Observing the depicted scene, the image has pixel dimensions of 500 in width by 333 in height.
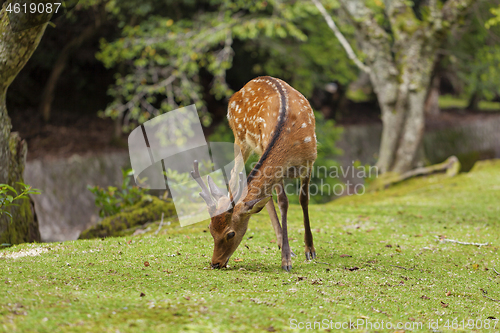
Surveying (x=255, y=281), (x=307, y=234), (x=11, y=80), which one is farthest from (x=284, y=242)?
(x=11, y=80)

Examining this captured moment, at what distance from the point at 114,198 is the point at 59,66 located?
681 cm

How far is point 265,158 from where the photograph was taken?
13.9ft

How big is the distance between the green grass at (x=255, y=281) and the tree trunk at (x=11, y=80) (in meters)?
0.67

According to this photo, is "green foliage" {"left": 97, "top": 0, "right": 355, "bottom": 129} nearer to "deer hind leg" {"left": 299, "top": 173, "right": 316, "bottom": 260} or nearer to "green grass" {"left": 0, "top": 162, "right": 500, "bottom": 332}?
"green grass" {"left": 0, "top": 162, "right": 500, "bottom": 332}

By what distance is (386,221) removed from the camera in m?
6.92

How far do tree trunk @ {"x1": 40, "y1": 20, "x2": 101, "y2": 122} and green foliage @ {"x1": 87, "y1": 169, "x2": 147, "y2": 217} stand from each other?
646cm

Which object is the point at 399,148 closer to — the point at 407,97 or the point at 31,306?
the point at 407,97

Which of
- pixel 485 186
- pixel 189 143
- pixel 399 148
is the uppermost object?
pixel 189 143

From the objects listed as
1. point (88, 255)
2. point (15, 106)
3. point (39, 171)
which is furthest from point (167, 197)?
point (15, 106)

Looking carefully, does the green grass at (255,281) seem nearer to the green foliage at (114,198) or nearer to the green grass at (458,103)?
the green foliage at (114,198)

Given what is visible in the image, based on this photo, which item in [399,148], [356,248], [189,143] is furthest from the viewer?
[189,143]

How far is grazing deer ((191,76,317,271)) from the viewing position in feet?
13.5

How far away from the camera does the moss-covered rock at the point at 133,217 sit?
260 inches

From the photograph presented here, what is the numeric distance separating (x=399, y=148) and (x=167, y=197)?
6427 millimetres
